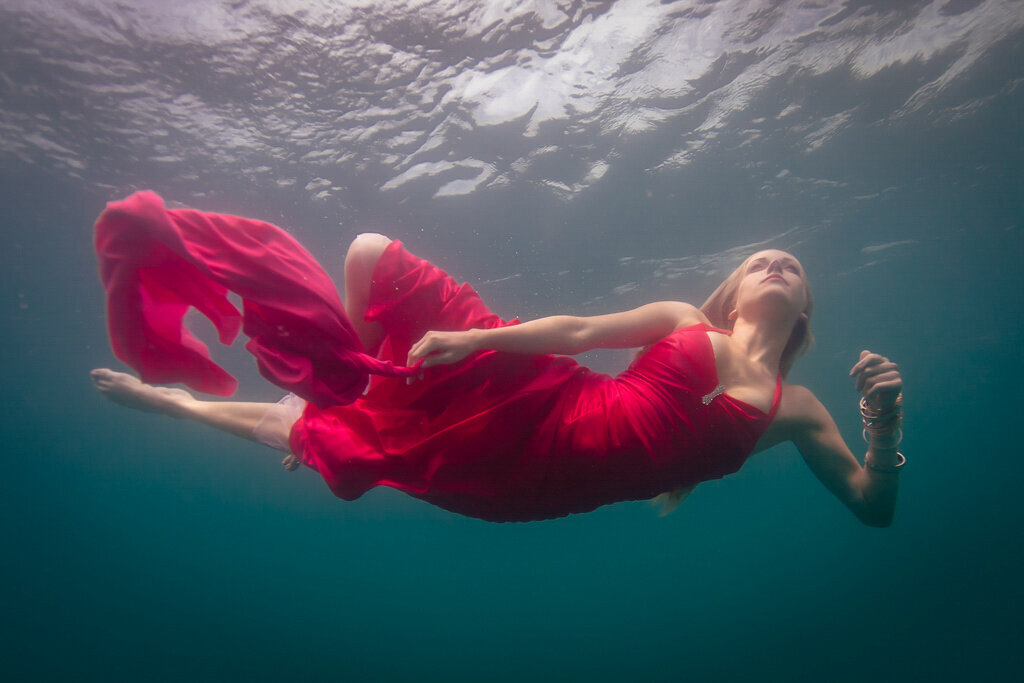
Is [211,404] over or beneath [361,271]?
beneath

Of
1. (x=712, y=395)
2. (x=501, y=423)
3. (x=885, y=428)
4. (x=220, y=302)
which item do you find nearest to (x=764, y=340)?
(x=712, y=395)

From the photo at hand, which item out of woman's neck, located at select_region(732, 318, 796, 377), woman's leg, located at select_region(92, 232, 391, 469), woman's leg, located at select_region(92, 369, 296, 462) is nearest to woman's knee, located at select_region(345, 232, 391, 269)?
woman's leg, located at select_region(92, 232, 391, 469)

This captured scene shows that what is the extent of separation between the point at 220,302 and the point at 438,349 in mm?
1054

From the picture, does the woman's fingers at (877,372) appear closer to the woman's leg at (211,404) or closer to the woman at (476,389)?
the woman at (476,389)

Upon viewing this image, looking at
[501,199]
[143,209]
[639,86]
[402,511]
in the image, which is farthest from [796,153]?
[402,511]

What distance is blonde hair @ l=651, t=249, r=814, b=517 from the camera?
3.06m

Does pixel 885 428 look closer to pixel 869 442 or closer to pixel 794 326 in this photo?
pixel 869 442

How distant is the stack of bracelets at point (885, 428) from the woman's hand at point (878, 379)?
0.26 ft

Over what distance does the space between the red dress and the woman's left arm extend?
569 millimetres

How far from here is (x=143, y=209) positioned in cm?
159

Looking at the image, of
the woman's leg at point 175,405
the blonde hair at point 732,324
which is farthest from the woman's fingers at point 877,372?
the woman's leg at point 175,405

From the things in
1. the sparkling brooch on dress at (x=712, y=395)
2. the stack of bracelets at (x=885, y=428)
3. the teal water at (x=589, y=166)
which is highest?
the teal water at (x=589, y=166)

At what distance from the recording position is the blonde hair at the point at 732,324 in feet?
10.1

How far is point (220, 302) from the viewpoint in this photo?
2068 millimetres
